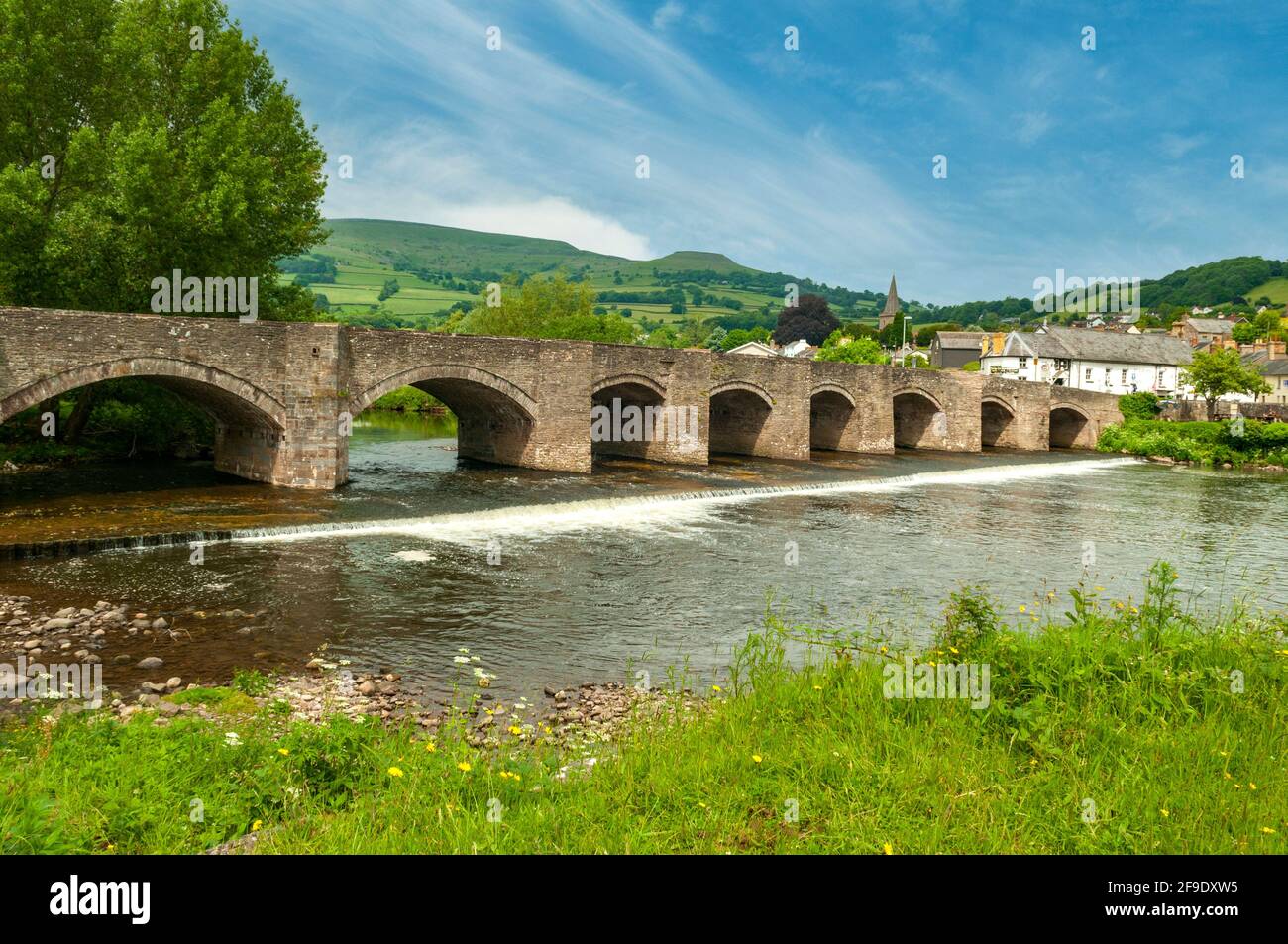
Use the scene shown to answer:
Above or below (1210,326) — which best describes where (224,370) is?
below

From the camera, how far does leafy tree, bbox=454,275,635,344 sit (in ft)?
218

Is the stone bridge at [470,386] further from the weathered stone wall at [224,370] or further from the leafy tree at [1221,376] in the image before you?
the leafy tree at [1221,376]

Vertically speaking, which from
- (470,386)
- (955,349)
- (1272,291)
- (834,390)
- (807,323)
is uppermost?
(1272,291)

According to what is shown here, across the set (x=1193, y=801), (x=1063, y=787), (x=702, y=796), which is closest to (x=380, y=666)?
(x=702, y=796)

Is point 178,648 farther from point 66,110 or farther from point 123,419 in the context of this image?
point 66,110

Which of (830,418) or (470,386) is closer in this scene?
(470,386)

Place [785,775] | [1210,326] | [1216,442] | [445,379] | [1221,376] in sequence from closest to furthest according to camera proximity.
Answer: [785,775]
[445,379]
[1216,442]
[1221,376]
[1210,326]

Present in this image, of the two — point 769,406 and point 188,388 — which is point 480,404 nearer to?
point 188,388

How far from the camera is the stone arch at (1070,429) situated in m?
58.3

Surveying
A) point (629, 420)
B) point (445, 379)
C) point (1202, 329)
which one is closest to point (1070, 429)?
point (629, 420)

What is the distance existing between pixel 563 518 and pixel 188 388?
445 inches

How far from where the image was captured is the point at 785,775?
239 inches

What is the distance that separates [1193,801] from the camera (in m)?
5.29

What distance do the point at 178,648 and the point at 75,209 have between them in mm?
19473
